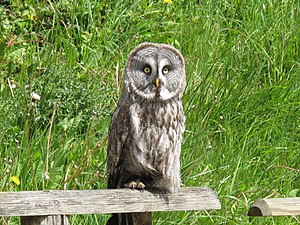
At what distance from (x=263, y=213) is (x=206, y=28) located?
3.70 m

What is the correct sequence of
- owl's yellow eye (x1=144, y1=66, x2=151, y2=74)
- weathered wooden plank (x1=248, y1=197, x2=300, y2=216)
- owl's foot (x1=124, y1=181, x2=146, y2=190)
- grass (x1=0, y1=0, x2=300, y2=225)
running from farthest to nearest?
grass (x1=0, y1=0, x2=300, y2=225), owl's yellow eye (x1=144, y1=66, x2=151, y2=74), owl's foot (x1=124, y1=181, x2=146, y2=190), weathered wooden plank (x1=248, y1=197, x2=300, y2=216)

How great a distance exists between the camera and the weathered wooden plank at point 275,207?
2900 mm

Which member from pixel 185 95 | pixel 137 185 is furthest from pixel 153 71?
pixel 185 95

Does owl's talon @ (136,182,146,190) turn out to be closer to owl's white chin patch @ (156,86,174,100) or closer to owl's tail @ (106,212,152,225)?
owl's tail @ (106,212,152,225)

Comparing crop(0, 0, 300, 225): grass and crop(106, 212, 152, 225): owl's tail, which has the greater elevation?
crop(0, 0, 300, 225): grass

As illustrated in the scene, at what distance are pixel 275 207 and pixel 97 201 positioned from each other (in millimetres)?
613

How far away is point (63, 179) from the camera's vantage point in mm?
4582

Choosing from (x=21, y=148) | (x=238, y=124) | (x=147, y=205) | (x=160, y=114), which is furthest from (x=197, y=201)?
(x=238, y=124)

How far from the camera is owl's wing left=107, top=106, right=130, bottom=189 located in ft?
12.7

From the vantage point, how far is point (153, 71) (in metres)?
3.98

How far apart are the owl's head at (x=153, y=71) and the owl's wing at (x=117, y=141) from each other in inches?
5.0

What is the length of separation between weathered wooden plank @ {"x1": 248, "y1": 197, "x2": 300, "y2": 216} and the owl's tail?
459 mm

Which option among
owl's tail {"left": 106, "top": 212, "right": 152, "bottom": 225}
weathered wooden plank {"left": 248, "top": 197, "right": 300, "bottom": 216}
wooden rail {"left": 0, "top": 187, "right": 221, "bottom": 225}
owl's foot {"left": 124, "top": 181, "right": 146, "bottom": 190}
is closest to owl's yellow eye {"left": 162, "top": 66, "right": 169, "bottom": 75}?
owl's foot {"left": 124, "top": 181, "right": 146, "bottom": 190}

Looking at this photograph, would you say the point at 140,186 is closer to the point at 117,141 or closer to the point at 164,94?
the point at 117,141
